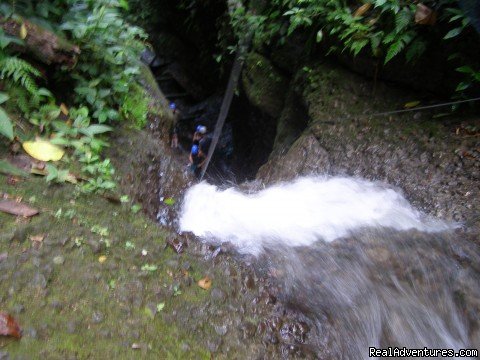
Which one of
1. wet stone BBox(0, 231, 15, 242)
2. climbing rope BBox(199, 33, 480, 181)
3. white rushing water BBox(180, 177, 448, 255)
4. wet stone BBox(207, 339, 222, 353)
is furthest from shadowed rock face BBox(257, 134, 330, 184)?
wet stone BBox(0, 231, 15, 242)

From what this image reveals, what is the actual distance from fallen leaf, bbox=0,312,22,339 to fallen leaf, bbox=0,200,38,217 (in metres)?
1.00

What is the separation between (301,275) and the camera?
3.55m

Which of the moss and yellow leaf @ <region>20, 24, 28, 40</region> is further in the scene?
yellow leaf @ <region>20, 24, 28, 40</region>

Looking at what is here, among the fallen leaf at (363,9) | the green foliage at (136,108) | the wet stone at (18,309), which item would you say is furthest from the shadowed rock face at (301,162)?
the wet stone at (18,309)

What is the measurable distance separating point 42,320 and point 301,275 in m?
2.22

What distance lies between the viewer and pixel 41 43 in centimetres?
405

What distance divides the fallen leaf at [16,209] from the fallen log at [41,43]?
6.08 feet

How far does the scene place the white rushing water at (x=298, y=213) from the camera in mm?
4145

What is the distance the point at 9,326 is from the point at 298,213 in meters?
3.33

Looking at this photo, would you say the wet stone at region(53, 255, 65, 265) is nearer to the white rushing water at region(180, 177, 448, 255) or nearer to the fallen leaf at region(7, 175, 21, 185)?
the fallen leaf at region(7, 175, 21, 185)

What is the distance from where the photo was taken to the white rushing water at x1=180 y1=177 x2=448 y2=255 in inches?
163

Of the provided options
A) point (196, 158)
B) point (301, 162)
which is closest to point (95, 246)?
point (301, 162)

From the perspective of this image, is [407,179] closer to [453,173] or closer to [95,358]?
[453,173]

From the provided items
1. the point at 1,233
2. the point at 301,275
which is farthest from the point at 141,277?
the point at 301,275
